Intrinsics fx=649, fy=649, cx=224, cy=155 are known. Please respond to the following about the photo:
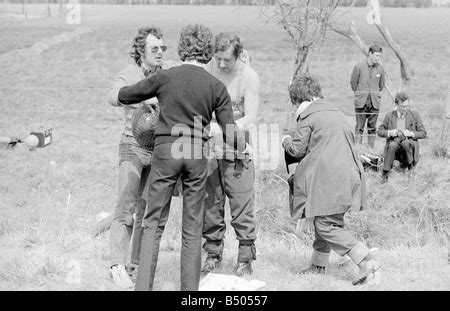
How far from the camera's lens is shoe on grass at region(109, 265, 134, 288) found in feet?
13.0

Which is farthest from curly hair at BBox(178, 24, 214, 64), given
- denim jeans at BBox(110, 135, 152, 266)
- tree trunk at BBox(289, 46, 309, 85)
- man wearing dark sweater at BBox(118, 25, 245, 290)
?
tree trunk at BBox(289, 46, 309, 85)

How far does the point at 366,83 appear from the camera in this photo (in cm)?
912

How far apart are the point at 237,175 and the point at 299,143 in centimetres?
46

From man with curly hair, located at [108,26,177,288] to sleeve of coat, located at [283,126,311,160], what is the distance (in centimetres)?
86

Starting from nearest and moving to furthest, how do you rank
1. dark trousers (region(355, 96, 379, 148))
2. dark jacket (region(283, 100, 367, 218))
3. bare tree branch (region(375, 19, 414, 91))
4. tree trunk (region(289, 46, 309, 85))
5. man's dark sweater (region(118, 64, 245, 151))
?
man's dark sweater (region(118, 64, 245, 151)) → dark jacket (region(283, 100, 367, 218)) → tree trunk (region(289, 46, 309, 85)) → dark trousers (region(355, 96, 379, 148)) → bare tree branch (region(375, 19, 414, 91))

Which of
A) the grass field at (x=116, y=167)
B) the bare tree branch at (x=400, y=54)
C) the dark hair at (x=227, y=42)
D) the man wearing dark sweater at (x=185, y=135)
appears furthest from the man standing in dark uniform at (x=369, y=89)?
the man wearing dark sweater at (x=185, y=135)

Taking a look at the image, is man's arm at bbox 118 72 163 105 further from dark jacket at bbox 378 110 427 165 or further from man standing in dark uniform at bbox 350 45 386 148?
man standing in dark uniform at bbox 350 45 386 148

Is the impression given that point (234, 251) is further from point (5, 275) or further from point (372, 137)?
point (372, 137)

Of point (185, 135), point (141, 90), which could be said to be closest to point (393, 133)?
point (185, 135)

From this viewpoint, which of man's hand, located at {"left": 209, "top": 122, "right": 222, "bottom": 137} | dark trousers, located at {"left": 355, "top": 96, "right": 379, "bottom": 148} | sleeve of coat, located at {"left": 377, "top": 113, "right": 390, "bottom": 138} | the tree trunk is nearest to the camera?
man's hand, located at {"left": 209, "top": 122, "right": 222, "bottom": 137}

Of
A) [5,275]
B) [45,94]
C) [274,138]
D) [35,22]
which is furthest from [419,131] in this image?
[35,22]

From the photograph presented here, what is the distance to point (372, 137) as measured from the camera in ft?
29.1

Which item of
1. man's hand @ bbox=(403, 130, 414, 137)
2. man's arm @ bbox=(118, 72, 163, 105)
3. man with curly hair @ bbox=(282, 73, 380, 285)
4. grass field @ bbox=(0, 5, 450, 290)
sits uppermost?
man's arm @ bbox=(118, 72, 163, 105)

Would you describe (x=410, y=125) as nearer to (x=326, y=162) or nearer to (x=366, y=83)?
(x=366, y=83)
